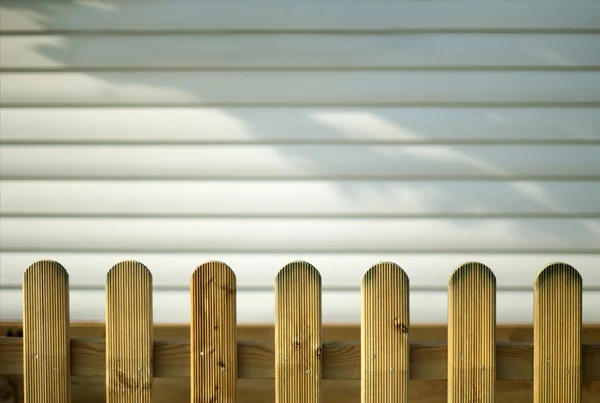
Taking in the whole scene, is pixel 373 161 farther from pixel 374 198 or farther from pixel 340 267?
pixel 340 267

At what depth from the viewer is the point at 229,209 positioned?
8.36 ft

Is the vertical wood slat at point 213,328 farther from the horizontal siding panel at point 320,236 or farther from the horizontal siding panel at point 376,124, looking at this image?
the horizontal siding panel at point 376,124

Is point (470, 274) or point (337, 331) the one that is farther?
point (337, 331)

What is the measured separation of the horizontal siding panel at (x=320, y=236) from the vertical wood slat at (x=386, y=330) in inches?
43.9

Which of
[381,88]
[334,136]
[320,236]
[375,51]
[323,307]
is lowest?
[323,307]

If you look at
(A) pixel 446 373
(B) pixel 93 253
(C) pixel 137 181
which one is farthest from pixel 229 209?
(A) pixel 446 373

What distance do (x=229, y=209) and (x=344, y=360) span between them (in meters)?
1.27

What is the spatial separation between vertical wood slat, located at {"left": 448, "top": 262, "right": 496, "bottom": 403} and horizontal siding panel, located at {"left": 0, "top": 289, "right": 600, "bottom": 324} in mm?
1097

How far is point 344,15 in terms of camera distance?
2523mm

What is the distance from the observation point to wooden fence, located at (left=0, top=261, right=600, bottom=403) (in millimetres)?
1417

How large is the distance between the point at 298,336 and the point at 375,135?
136 cm

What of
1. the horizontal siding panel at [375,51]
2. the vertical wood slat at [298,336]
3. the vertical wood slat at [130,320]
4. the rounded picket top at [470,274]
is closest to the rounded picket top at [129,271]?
the vertical wood slat at [130,320]

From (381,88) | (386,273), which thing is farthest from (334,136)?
(386,273)

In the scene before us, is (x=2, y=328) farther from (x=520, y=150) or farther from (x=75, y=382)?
(x=520, y=150)
